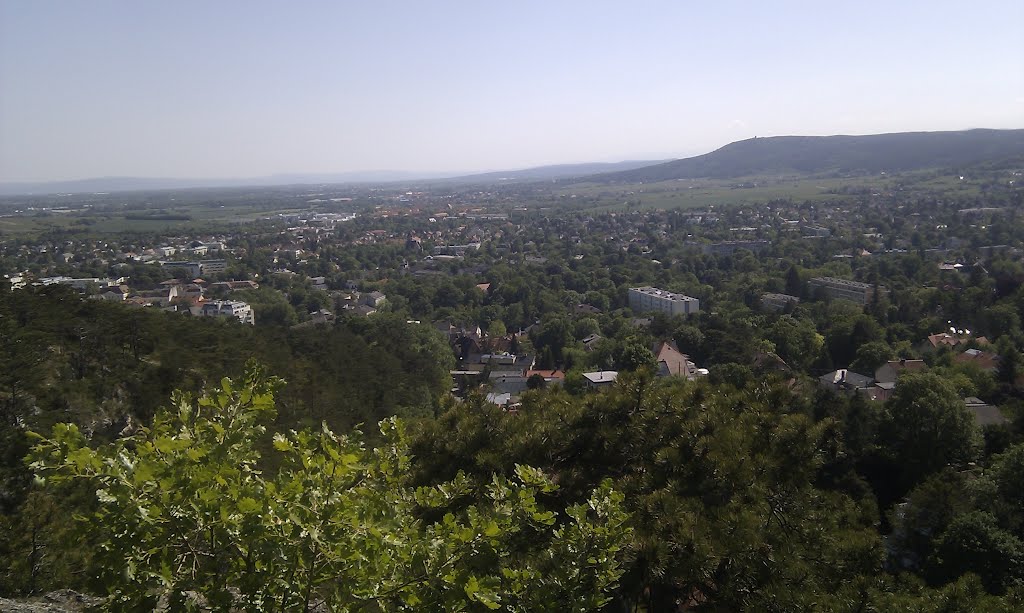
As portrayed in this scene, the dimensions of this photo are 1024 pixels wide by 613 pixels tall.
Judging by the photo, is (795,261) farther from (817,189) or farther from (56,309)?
(817,189)

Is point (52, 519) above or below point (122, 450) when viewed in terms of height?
below

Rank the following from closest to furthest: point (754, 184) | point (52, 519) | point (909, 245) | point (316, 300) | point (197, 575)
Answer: point (197, 575), point (52, 519), point (316, 300), point (909, 245), point (754, 184)

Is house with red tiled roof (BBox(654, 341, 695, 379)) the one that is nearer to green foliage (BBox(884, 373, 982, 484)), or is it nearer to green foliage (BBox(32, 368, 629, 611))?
green foliage (BBox(884, 373, 982, 484))

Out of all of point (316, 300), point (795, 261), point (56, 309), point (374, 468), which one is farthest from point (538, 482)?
point (795, 261)

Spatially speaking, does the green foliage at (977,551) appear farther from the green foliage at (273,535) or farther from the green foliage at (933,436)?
the green foliage at (273,535)

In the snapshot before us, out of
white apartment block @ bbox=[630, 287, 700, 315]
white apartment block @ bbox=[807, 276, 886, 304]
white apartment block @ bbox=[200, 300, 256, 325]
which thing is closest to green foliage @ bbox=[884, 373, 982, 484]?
white apartment block @ bbox=[630, 287, 700, 315]

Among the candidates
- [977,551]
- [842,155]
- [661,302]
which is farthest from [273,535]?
[842,155]

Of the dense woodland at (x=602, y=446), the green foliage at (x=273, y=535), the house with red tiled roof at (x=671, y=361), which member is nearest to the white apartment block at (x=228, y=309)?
the dense woodland at (x=602, y=446)
